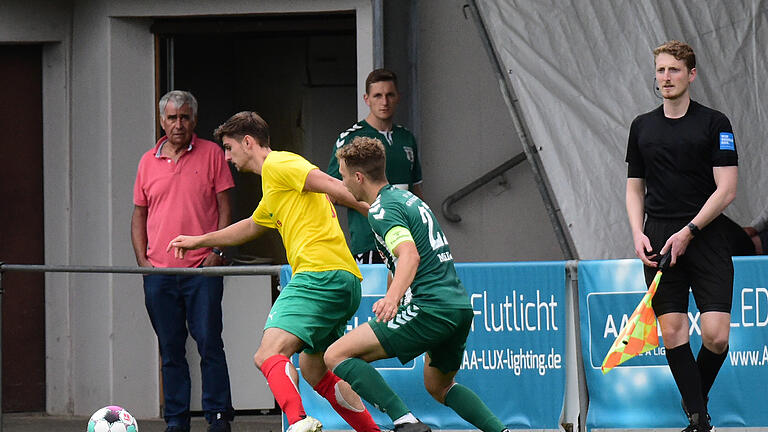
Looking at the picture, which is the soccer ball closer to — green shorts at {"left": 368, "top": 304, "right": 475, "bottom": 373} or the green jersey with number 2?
green shorts at {"left": 368, "top": 304, "right": 475, "bottom": 373}

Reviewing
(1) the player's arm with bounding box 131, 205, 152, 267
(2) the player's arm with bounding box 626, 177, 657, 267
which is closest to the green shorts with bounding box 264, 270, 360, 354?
(2) the player's arm with bounding box 626, 177, 657, 267

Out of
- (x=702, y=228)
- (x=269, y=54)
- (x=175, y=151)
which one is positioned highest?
(x=269, y=54)

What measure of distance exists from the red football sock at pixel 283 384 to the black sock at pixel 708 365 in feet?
7.07

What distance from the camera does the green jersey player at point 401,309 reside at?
6902 mm

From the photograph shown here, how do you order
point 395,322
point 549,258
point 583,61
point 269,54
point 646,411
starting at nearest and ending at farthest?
point 395,322, point 646,411, point 583,61, point 549,258, point 269,54

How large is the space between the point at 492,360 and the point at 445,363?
1034mm

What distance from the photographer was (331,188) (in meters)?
7.30

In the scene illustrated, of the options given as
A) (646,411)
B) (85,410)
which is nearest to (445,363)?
(646,411)

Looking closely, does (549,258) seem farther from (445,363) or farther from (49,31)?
(49,31)

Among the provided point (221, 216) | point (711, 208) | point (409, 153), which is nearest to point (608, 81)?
point (409, 153)

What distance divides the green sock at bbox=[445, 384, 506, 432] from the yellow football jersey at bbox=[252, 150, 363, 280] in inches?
33.3

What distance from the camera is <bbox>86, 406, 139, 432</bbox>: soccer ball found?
25.0 feet

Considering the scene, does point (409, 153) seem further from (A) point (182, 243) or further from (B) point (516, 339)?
(A) point (182, 243)

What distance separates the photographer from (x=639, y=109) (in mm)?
9039
